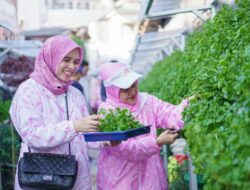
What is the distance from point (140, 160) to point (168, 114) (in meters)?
0.42

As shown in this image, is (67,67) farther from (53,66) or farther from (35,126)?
(35,126)

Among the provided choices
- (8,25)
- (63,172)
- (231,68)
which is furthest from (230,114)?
(8,25)

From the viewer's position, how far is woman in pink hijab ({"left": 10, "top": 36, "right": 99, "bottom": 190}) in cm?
337

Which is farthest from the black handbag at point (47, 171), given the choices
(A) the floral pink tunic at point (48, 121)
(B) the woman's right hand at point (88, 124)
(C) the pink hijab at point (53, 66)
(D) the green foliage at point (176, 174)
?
(D) the green foliage at point (176, 174)

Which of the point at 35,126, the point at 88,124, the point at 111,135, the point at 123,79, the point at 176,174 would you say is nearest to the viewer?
the point at 111,135

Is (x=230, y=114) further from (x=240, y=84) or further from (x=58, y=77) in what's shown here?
(x=58, y=77)

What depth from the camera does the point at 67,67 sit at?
146 inches

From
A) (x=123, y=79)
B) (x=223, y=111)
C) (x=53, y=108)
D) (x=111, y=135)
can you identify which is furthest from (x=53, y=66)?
(x=223, y=111)

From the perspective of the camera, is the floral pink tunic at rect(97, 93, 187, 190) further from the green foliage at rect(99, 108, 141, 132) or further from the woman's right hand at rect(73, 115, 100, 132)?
the woman's right hand at rect(73, 115, 100, 132)

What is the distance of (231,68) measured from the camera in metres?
2.40

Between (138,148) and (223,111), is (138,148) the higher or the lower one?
the lower one

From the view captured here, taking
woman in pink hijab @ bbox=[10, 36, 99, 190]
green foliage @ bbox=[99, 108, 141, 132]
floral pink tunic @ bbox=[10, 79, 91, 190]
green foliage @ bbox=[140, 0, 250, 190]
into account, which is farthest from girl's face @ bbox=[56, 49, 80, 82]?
green foliage @ bbox=[140, 0, 250, 190]

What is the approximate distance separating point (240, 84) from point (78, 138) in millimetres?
2073

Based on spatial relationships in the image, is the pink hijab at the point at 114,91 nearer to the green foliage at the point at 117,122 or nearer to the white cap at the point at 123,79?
the white cap at the point at 123,79
